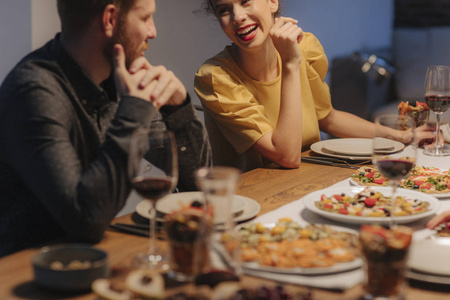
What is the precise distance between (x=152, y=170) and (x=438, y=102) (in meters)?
1.45

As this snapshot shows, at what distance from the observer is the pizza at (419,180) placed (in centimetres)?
168

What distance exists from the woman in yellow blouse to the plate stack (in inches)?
36.0

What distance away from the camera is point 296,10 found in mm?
5109

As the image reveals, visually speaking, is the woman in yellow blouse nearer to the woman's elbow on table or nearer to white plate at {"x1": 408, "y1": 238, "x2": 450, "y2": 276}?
the woman's elbow on table

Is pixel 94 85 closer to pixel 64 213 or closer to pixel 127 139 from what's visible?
pixel 127 139

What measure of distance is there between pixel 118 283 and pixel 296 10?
446cm

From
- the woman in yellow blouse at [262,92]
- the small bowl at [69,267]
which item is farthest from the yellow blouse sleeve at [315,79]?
the small bowl at [69,267]

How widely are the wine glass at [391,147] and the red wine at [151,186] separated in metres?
0.49

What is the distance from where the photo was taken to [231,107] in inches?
88.6

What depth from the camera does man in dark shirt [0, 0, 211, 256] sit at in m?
1.27

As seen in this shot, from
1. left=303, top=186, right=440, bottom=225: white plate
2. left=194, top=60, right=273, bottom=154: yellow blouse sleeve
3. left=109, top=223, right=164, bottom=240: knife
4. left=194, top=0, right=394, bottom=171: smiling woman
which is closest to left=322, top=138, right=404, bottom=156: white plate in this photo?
left=194, top=0, right=394, bottom=171: smiling woman

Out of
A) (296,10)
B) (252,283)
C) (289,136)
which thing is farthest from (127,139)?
(296,10)

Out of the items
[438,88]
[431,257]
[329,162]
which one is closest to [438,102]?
[438,88]

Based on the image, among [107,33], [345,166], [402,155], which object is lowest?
[345,166]
